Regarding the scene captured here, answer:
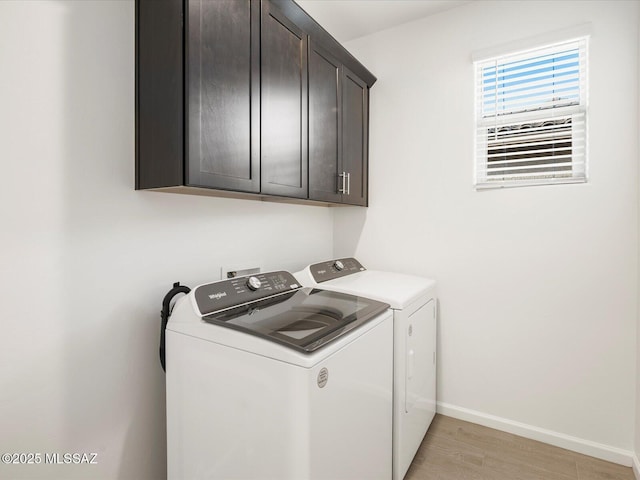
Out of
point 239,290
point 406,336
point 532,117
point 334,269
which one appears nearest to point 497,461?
point 406,336

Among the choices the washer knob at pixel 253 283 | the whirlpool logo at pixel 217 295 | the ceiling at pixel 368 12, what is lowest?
the whirlpool logo at pixel 217 295

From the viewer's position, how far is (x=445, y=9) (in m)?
2.21

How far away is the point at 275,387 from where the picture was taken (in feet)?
3.35

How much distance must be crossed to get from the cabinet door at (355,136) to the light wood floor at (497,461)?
154cm

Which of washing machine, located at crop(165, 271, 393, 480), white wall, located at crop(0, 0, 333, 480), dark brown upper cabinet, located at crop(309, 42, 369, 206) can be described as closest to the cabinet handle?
dark brown upper cabinet, located at crop(309, 42, 369, 206)

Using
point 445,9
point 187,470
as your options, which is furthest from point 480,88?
point 187,470

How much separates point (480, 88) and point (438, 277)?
1.25m

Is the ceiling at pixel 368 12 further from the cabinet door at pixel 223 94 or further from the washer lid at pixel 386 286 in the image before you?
the washer lid at pixel 386 286

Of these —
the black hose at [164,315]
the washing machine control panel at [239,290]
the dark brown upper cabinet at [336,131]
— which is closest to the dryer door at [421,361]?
the washing machine control panel at [239,290]

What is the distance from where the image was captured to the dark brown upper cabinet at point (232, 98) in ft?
3.91

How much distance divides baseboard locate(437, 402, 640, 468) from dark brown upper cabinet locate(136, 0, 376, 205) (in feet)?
5.49

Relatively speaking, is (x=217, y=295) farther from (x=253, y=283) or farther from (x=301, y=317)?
(x=301, y=317)

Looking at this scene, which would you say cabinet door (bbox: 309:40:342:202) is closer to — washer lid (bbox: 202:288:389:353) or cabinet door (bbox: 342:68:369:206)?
cabinet door (bbox: 342:68:369:206)

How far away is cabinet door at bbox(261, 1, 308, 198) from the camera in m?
1.50
